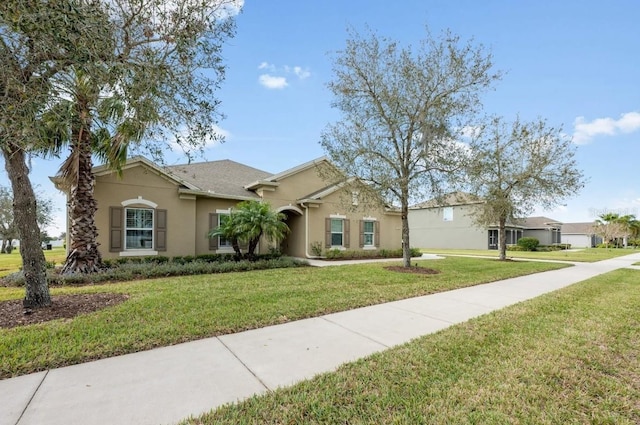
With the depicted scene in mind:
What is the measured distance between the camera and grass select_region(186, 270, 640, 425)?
263 centimetres

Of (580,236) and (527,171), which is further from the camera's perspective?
(580,236)

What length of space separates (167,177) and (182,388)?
11.8m

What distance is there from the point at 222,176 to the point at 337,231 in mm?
7522

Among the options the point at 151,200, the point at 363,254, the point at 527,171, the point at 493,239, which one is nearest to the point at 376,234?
the point at 363,254

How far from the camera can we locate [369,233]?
760 inches

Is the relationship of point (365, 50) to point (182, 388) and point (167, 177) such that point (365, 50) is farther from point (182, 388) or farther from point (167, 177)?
point (182, 388)

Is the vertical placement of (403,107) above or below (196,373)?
above

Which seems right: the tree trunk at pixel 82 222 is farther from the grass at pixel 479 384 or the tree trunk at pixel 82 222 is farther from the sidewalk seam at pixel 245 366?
the grass at pixel 479 384

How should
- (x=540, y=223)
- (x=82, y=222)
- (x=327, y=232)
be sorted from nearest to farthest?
(x=82, y=222) < (x=327, y=232) < (x=540, y=223)

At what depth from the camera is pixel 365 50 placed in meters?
11.4

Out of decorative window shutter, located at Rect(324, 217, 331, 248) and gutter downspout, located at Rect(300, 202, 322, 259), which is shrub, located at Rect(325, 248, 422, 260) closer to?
decorative window shutter, located at Rect(324, 217, 331, 248)

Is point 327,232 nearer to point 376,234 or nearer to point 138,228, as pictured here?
point 376,234

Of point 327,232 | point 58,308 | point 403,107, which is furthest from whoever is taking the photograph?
point 327,232

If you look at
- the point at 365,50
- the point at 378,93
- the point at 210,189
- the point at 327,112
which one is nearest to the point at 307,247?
the point at 210,189
